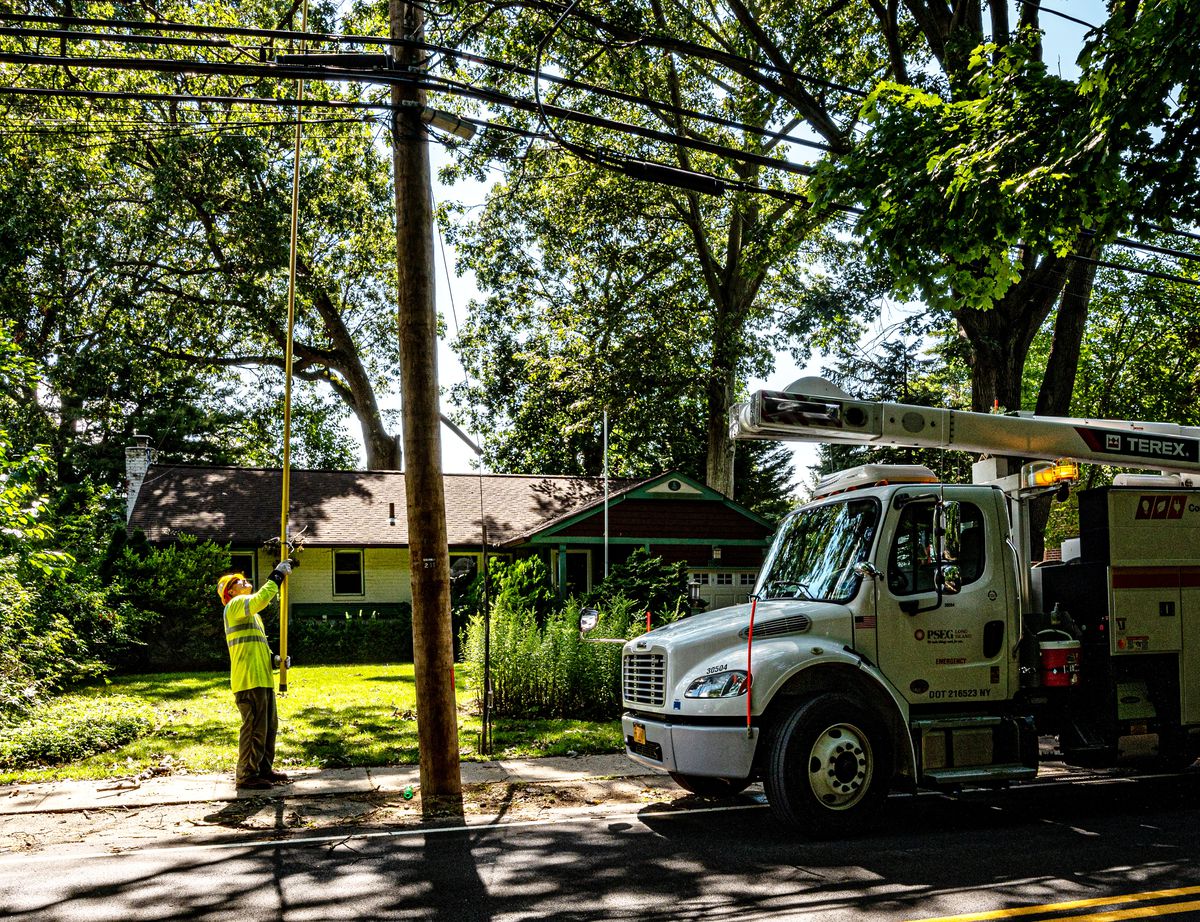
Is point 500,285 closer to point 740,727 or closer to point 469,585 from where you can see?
point 469,585

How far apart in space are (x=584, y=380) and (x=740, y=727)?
20.9m

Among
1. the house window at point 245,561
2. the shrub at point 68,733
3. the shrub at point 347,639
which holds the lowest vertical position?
the shrub at point 347,639

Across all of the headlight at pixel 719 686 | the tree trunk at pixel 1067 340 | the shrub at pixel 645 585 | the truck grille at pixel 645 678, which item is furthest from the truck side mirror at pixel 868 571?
the shrub at pixel 645 585

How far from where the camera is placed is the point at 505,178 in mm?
28750

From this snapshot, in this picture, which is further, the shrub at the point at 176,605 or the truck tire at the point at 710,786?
the shrub at the point at 176,605

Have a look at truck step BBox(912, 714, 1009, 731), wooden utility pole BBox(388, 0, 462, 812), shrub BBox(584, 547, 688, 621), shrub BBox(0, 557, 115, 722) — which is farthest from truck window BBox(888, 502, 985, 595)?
shrub BBox(584, 547, 688, 621)

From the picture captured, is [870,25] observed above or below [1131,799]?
above

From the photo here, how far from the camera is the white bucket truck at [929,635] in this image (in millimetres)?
7832

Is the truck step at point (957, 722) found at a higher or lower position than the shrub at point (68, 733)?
higher

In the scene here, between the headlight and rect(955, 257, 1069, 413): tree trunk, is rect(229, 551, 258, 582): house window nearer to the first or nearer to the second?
rect(955, 257, 1069, 413): tree trunk

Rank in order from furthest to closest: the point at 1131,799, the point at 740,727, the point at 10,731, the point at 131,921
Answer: the point at 10,731 < the point at 1131,799 < the point at 740,727 < the point at 131,921

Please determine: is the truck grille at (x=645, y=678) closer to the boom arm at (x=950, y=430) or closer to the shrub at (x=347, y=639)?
the boom arm at (x=950, y=430)

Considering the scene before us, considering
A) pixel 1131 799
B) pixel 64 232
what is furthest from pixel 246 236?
pixel 1131 799

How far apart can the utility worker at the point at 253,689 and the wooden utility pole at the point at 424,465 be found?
1.74m
